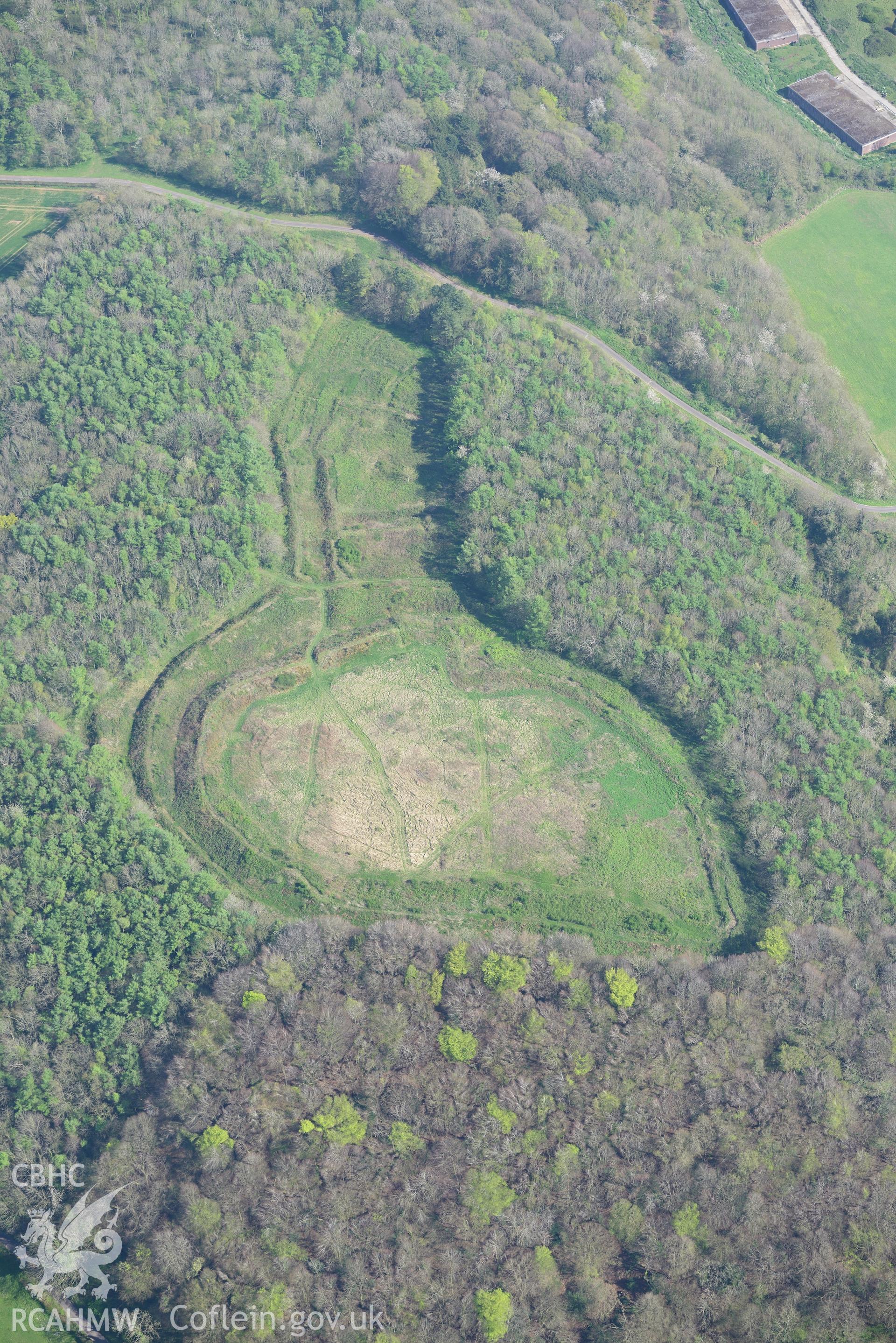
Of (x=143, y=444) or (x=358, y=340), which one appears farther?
(x=358, y=340)

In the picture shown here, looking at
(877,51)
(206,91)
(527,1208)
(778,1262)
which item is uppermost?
(877,51)

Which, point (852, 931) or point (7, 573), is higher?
point (852, 931)

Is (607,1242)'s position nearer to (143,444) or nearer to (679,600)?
(679,600)

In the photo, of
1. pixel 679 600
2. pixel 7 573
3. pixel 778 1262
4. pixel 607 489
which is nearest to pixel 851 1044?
pixel 778 1262

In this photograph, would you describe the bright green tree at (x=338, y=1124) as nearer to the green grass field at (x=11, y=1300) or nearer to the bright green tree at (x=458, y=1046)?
the bright green tree at (x=458, y=1046)

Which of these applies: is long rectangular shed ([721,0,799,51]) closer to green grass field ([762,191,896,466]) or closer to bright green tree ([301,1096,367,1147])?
green grass field ([762,191,896,466])

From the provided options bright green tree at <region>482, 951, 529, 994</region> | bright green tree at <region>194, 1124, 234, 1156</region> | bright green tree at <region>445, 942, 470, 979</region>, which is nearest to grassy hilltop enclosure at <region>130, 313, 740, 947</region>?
bright green tree at <region>445, 942, 470, 979</region>

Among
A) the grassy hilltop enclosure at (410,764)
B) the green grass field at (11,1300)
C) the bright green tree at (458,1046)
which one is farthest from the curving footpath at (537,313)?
the green grass field at (11,1300)
